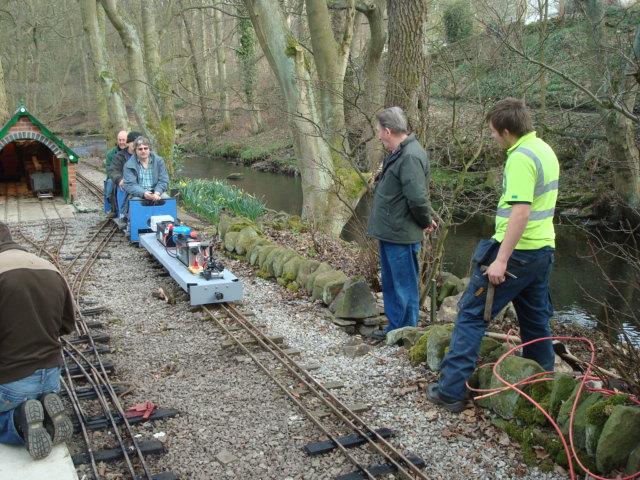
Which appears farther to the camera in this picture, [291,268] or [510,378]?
[291,268]

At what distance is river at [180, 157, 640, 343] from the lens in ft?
35.1

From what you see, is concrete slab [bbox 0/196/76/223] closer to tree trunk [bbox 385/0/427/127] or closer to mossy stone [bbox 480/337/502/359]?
tree trunk [bbox 385/0/427/127]

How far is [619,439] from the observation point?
3.55 meters

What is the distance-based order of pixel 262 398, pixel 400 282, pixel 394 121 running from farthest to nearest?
pixel 400 282
pixel 394 121
pixel 262 398

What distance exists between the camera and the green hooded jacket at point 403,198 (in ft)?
18.6

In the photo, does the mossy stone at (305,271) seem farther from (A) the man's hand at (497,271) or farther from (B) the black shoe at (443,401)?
(A) the man's hand at (497,271)

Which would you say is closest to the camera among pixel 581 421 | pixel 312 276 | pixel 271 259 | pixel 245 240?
pixel 581 421

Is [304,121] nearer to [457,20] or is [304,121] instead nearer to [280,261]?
[280,261]

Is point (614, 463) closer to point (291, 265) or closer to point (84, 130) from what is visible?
point (291, 265)

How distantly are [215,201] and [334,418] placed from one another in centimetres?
954

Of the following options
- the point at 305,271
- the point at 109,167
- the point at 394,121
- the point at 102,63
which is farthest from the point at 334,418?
the point at 102,63

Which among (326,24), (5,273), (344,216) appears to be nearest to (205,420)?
(5,273)

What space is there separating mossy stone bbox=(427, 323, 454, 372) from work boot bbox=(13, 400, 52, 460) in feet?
9.44

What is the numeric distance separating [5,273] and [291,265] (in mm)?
4792
